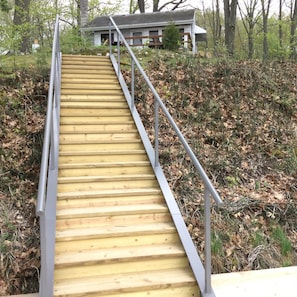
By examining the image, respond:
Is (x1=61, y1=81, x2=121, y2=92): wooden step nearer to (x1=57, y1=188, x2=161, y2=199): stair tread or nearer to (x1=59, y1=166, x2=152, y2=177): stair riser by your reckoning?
(x1=59, y1=166, x2=152, y2=177): stair riser

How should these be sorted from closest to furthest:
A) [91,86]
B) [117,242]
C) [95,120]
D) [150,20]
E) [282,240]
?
[117,242], [282,240], [95,120], [91,86], [150,20]

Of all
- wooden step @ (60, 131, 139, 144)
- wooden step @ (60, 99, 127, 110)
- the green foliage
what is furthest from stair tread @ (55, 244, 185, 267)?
the green foliage

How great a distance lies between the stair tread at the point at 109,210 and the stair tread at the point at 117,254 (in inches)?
17.5

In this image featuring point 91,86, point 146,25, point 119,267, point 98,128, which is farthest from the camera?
point 146,25

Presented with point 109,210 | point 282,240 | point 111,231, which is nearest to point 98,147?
point 109,210

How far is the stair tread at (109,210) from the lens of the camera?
3.81m

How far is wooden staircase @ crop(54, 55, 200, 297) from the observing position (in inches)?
127

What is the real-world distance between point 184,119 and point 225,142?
95cm

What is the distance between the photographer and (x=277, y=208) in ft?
16.2

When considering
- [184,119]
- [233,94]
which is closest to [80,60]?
[184,119]

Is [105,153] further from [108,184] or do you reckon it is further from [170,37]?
A: [170,37]

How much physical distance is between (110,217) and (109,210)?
0.09m

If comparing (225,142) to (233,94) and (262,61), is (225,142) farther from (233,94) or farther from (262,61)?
(262,61)

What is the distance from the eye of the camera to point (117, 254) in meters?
3.45
